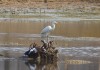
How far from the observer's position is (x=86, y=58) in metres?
18.2

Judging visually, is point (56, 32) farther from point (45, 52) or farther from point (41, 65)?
point (41, 65)

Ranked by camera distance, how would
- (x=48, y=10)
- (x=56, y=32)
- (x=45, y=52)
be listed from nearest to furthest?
(x=45, y=52) → (x=56, y=32) → (x=48, y=10)

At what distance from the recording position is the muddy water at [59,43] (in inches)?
660

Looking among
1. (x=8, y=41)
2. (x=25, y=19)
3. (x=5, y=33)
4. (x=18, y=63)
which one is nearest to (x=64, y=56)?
(x=18, y=63)

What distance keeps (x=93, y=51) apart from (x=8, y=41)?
4.53 metres

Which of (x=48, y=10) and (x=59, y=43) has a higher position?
(x=59, y=43)

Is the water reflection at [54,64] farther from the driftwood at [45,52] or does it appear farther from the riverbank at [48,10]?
the riverbank at [48,10]

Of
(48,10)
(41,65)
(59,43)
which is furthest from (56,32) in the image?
(48,10)

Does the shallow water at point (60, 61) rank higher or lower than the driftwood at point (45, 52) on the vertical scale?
lower

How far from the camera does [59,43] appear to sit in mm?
22203

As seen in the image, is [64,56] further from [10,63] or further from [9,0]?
[9,0]

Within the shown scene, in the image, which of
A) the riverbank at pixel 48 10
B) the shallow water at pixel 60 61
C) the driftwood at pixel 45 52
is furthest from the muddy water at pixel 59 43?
the riverbank at pixel 48 10

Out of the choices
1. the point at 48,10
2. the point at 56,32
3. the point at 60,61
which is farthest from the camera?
the point at 48,10

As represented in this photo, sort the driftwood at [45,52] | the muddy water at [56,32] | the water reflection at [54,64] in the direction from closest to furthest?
the water reflection at [54,64]
the driftwood at [45,52]
the muddy water at [56,32]
